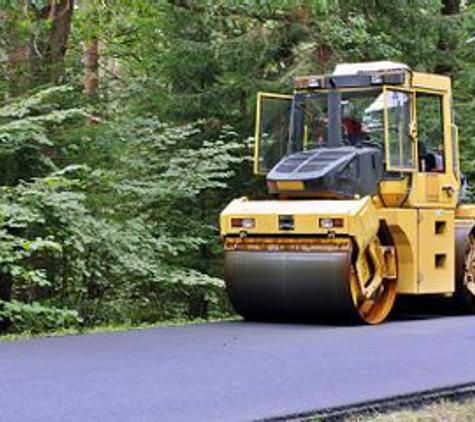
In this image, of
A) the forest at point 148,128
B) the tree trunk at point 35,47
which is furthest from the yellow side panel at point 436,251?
the tree trunk at point 35,47

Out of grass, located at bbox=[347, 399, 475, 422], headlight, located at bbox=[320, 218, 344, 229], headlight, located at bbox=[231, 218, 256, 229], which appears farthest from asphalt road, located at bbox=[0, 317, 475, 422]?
headlight, located at bbox=[231, 218, 256, 229]

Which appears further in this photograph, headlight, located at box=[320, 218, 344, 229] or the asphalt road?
headlight, located at box=[320, 218, 344, 229]

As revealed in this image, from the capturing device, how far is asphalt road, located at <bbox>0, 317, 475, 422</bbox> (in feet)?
20.4

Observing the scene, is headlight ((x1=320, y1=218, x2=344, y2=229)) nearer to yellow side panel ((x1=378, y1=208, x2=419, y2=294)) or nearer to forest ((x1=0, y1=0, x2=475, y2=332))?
yellow side panel ((x1=378, y1=208, x2=419, y2=294))

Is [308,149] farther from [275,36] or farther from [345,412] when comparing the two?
[345,412]

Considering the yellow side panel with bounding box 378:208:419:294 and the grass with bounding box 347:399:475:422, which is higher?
the yellow side panel with bounding box 378:208:419:294

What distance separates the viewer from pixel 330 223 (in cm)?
1123

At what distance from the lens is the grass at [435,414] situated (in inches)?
244

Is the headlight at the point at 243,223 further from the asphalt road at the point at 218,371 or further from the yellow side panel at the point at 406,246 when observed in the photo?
the yellow side panel at the point at 406,246

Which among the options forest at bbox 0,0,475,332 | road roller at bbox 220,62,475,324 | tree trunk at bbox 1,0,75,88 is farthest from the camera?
tree trunk at bbox 1,0,75,88

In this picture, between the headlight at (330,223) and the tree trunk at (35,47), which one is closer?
the headlight at (330,223)

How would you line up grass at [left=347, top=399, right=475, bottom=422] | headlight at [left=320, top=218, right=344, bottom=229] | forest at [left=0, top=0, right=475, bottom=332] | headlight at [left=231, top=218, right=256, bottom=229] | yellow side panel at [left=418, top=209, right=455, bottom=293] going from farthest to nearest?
forest at [left=0, top=0, right=475, bottom=332]
yellow side panel at [left=418, top=209, right=455, bottom=293]
headlight at [left=231, top=218, right=256, bottom=229]
headlight at [left=320, top=218, right=344, bottom=229]
grass at [left=347, top=399, right=475, bottom=422]

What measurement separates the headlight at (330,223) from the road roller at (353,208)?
11 millimetres

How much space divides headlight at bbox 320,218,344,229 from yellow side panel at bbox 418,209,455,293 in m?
1.60
